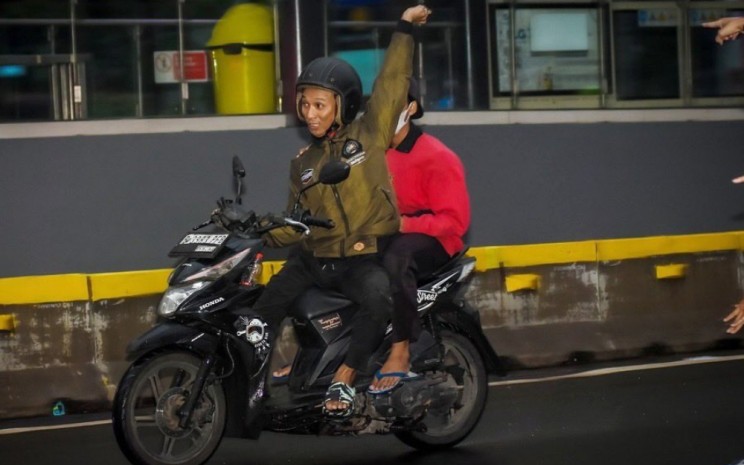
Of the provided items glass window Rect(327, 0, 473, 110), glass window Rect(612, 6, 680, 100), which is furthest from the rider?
glass window Rect(612, 6, 680, 100)

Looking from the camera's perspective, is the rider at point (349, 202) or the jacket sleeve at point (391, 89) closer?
the rider at point (349, 202)

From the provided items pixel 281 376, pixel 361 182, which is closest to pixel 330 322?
pixel 281 376

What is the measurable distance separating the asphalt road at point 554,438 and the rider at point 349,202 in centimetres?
76

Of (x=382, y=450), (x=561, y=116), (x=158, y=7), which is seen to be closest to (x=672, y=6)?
(x=561, y=116)

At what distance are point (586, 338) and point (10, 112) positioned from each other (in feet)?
15.8

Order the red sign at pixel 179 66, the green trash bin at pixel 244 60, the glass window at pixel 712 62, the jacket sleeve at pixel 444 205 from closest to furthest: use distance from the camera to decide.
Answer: the jacket sleeve at pixel 444 205
the red sign at pixel 179 66
the green trash bin at pixel 244 60
the glass window at pixel 712 62

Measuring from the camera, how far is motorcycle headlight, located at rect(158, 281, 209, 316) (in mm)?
7078

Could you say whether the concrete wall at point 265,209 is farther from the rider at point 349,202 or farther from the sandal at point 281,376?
the rider at point 349,202

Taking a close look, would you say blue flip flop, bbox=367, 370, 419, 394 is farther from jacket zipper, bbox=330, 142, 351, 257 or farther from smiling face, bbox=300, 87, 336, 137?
smiling face, bbox=300, 87, 336, 137

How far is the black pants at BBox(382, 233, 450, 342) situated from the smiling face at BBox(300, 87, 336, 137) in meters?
0.72

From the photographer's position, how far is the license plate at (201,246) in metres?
7.17

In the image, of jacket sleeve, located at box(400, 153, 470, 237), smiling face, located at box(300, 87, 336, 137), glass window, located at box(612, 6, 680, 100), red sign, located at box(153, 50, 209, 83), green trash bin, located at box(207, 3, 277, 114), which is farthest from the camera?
glass window, located at box(612, 6, 680, 100)

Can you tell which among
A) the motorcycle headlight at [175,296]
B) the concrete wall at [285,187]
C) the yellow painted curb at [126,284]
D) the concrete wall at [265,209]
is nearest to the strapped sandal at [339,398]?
the motorcycle headlight at [175,296]

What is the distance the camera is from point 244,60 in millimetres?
12359
